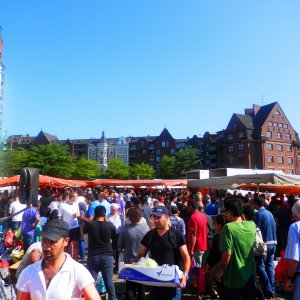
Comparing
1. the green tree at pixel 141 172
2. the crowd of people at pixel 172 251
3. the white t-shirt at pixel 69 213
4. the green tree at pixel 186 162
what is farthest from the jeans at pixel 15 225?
the green tree at pixel 141 172

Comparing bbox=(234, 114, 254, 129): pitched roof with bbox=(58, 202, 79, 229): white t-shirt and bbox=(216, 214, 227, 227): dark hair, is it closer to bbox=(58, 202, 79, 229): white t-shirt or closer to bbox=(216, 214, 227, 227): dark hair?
bbox=(58, 202, 79, 229): white t-shirt

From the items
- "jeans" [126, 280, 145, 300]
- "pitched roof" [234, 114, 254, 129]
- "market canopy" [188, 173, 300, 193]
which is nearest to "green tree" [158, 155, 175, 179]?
"pitched roof" [234, 114, 254, 129]

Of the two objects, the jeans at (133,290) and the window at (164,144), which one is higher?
the window at (164,144)

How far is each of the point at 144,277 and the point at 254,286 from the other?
1.34m

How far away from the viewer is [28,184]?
5.63 metres

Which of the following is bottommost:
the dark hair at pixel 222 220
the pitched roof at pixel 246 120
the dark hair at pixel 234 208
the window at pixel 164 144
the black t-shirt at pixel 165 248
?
the black t-shirt at pixel 165 248

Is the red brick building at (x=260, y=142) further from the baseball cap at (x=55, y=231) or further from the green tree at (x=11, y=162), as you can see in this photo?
the baseball cap at (x=55, y=231)

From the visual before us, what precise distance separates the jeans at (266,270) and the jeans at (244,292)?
2.60 m

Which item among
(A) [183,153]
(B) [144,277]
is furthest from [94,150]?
(B) [144,277]

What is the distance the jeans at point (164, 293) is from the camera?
4250 millimetres

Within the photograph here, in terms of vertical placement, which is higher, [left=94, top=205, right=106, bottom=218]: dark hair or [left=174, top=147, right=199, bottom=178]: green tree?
[left=174, top=147, right=199, bottom=178]: green tree

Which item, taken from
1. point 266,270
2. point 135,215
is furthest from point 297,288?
point 266,270

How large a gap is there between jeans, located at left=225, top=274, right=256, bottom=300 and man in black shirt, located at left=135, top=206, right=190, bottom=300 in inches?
22.5

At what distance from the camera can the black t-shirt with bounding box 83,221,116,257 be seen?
19.4 feet
